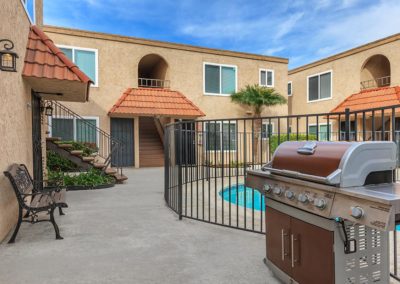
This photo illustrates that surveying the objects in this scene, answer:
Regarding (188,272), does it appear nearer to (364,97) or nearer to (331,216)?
(331,216)

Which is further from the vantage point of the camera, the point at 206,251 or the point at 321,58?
the point at 321,58

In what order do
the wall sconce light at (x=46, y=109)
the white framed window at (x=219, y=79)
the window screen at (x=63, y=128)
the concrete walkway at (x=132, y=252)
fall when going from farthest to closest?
the white framed window at (x=219, y=79)
the window screen at (x=63, y=128)
the wall sconce light at (x=46, y=109)
the concrete walkway at (x=132, y=252)

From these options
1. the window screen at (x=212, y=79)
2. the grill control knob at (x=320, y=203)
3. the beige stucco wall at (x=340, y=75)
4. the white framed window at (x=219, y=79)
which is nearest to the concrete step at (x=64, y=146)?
the white framed window at (x=219, y=79)

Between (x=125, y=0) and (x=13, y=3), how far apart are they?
11.7 m

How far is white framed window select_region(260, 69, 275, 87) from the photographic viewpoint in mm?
18859

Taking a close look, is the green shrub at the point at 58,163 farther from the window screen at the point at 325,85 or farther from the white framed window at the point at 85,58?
the window screen at the point at 325,85

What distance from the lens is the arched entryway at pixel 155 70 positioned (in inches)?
653

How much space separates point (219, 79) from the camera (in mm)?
17516

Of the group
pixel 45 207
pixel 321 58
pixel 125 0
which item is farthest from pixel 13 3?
pixel 321 58

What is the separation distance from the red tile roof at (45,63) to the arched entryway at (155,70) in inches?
373

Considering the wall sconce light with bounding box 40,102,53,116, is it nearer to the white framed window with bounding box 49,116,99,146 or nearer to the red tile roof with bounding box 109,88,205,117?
the white framed window with bounding box 49,116,99,146

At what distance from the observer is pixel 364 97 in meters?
17.5

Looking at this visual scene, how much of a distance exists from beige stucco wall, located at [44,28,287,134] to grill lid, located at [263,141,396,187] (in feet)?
43.7

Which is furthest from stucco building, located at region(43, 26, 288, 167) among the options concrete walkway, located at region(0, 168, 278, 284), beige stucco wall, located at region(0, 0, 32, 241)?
concrete walkway, located at region(0, 168, 278, 284)
